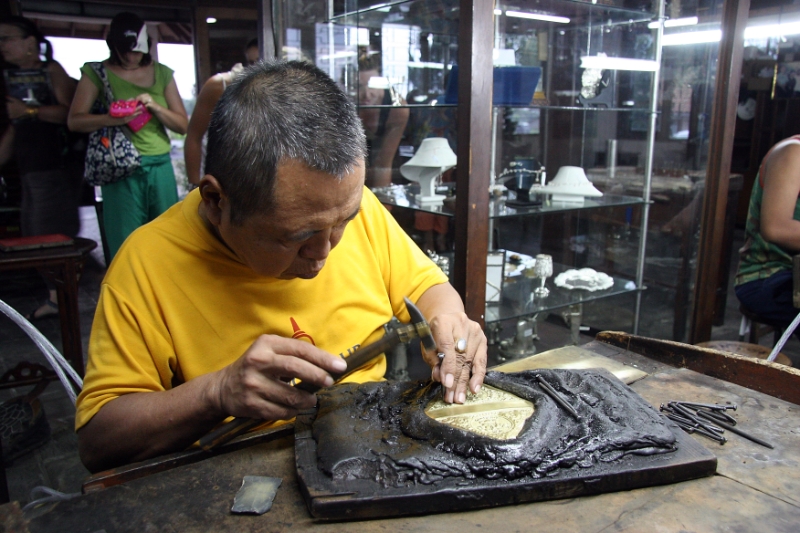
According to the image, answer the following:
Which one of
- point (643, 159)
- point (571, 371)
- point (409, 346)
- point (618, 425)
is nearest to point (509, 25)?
point (643, 159)

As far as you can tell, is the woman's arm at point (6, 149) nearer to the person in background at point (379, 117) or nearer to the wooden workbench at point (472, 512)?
the person in background at point (379, 117)

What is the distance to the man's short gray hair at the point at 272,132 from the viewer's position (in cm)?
129

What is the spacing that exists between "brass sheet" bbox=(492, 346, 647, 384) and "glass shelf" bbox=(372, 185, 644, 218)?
0.93 meters

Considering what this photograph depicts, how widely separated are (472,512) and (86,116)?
12.4 feet

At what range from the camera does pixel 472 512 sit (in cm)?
120

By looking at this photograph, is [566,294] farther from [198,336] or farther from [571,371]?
[198,336]

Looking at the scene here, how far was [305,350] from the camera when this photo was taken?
51.5 inches

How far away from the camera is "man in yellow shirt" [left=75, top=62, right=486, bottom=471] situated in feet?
4.27

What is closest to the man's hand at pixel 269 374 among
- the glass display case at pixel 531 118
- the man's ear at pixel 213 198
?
the man's ear at pixel 213 198

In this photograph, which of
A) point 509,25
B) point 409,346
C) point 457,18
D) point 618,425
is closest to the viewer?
point 618,425

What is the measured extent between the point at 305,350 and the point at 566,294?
2.58 m

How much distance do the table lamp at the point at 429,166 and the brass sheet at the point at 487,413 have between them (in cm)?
149

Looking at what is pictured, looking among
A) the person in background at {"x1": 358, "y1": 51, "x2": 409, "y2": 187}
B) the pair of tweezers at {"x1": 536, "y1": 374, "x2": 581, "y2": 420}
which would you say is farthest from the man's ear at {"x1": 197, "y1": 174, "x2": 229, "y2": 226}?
the person in background at {"x1": 358, "y1": 51, "x2": 409, "y2": 187}

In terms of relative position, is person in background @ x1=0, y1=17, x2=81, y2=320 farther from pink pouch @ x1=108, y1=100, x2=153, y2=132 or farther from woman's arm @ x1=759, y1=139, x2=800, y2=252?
woman's arm @ x1=759, y1=139, x2=800, y2=252
